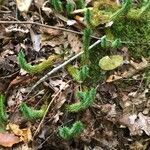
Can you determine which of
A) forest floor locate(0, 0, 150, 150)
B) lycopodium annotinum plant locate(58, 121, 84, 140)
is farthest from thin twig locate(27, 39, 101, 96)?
lycopodium annotinum plant locate(58, 121, 84, 140)

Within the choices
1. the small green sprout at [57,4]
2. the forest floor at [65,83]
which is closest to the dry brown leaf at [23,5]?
the forest floor at [65,83]

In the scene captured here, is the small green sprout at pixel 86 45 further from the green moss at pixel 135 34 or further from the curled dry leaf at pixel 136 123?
the curled dry leaf at pixel 136 123

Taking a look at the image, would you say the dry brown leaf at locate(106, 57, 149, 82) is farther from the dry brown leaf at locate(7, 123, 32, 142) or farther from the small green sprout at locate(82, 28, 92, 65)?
the dry brown leaf at locate(7, 123, 32, 142)

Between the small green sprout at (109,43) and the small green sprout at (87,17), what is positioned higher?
the small green sprout at (87,17)

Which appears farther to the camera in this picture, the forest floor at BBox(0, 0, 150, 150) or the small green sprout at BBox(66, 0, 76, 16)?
the small green sprout at BBox(66, 0, 76, 16)

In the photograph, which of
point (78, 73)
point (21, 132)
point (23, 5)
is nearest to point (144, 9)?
point (78, 73)

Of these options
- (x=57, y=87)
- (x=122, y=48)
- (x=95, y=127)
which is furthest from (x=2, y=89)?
(x=122, y=48)
